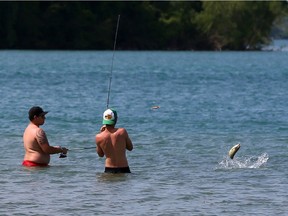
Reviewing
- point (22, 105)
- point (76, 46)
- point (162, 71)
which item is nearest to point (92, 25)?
point (76, 46)

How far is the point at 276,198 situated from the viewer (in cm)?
1414

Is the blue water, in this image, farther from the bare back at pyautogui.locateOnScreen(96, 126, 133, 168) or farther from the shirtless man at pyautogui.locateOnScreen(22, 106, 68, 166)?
the bare back at pyautogui.locateOnScreen(96, 126, 133, 168)

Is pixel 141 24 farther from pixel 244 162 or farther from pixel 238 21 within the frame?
pixel 244 162

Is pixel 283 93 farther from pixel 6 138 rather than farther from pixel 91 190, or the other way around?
pixel 91 190

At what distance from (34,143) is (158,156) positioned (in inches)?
141

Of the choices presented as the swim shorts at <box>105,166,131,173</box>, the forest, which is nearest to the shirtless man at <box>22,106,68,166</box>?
the swim shorts at <box>105,166,131,173</box>

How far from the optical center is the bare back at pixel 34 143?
52.5 ft

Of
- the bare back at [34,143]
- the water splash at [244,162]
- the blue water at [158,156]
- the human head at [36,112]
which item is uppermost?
the human head at [36,112]

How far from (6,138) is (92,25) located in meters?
97.3

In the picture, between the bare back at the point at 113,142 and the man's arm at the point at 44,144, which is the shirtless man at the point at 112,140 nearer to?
the bare back at the point at 113,142

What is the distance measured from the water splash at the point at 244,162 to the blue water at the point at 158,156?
17mm

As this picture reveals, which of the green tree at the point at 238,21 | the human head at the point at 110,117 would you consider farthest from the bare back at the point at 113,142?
the green tree at the point at 238,21

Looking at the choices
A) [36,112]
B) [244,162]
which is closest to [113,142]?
[36,112]

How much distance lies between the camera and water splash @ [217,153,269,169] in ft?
57.6
